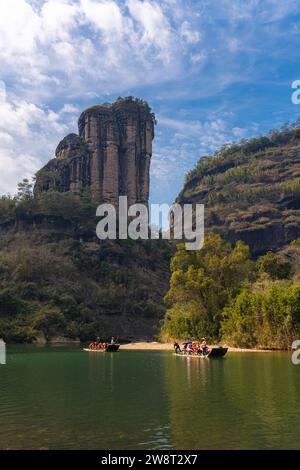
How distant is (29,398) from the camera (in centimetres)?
1741

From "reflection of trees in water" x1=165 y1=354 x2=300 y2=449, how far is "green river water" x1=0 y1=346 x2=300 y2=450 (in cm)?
2

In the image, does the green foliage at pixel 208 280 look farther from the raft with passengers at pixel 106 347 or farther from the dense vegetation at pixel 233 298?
the raft with passengers at pixel 106 347

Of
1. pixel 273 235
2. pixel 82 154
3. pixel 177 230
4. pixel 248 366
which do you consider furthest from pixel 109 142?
pixel 248 366

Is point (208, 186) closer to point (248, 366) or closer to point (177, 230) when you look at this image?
point (177, 230)

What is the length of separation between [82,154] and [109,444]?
111271 millimetres

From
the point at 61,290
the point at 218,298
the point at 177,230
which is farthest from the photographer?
the point at 177,230

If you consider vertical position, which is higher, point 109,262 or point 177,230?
point 177,230

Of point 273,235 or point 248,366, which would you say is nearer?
point 248,366

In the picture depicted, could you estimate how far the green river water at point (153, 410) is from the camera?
440 inches

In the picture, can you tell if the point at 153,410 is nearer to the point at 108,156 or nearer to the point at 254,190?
the point at 108,156

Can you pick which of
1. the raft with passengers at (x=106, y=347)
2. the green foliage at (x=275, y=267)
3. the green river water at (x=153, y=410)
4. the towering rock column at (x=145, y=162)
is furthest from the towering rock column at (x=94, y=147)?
the green river water at (x=153, y=410)

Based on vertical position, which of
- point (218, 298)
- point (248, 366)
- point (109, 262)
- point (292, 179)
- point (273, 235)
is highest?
point (292, 179)

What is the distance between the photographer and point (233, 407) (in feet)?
49.4

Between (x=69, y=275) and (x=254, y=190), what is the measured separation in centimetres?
5800
